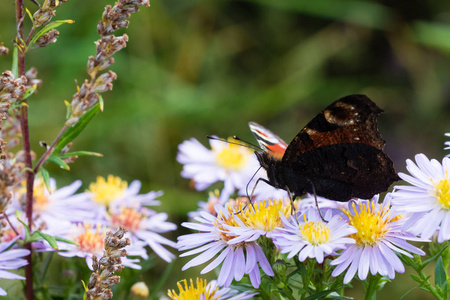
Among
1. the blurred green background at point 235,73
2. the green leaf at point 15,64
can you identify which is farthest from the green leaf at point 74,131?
the blurred green background at point 235,73

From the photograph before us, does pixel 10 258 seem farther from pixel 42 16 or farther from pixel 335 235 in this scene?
pixel 335 235

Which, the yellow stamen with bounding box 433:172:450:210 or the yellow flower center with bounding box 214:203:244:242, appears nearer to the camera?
the yellow stamen with bounding box 433:172:450:210

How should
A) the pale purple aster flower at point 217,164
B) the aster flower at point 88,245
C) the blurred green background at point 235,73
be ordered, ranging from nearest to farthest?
the aster flower at point 88,245, the pale purple aster flower at point 217,164, the blurred green background at point 235,73

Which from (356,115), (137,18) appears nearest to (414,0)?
(137,18)

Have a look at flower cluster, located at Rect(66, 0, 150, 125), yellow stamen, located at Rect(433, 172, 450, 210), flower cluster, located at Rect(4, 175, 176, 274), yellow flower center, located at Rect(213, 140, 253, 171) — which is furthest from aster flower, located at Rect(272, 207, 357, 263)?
yellow flower center, located at Rect(213, 140, 253, 171)

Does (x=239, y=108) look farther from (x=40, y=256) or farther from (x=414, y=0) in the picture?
(x=40, y=256)

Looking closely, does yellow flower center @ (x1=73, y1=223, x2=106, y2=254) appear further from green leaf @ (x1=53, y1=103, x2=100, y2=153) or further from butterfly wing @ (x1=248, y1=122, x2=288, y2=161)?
butterfly wing @ (x1=248, y1=122, x2=288, y2=161)

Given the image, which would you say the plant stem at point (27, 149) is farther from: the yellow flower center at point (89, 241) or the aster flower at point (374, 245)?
the aster flower at point (374, 245)
